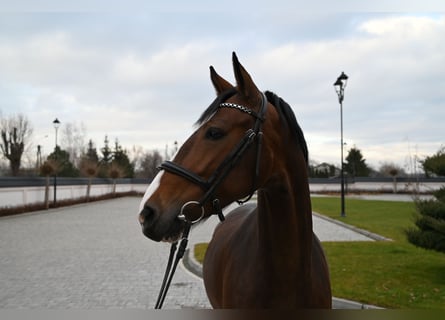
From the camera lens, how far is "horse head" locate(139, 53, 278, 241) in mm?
1448

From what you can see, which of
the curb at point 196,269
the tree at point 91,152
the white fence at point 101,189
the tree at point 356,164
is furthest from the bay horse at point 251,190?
the tree at point 356,164

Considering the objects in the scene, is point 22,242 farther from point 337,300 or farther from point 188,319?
point 188,319

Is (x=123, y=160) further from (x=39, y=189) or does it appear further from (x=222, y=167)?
(x=222, y=167)

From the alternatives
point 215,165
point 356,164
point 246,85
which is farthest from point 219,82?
point 356,164

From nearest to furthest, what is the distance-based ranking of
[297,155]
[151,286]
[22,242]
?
[297,155] → [151,286] → [22,242]

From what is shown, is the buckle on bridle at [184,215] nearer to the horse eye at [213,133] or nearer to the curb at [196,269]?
the horse eye at [213,133]

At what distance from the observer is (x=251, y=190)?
1646 millimetres

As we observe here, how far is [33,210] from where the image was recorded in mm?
20484

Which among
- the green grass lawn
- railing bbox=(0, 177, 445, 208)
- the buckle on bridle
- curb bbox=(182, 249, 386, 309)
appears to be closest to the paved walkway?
curb bbox=(182, 249, 386, 309)

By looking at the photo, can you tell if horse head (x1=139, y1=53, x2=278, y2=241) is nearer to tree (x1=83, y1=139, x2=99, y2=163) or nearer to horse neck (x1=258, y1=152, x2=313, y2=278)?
horse neck (x1=258, y1=152, x2=313, y2=278)

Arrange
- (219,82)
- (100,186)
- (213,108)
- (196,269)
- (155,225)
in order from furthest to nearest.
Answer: (100,186), (196,269), (219,82), (213,108), (155,225)

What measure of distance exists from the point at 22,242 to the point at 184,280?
6892 mm

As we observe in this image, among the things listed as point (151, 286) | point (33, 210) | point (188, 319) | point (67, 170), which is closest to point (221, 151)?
point (188, 319)

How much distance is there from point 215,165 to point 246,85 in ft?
1.43
